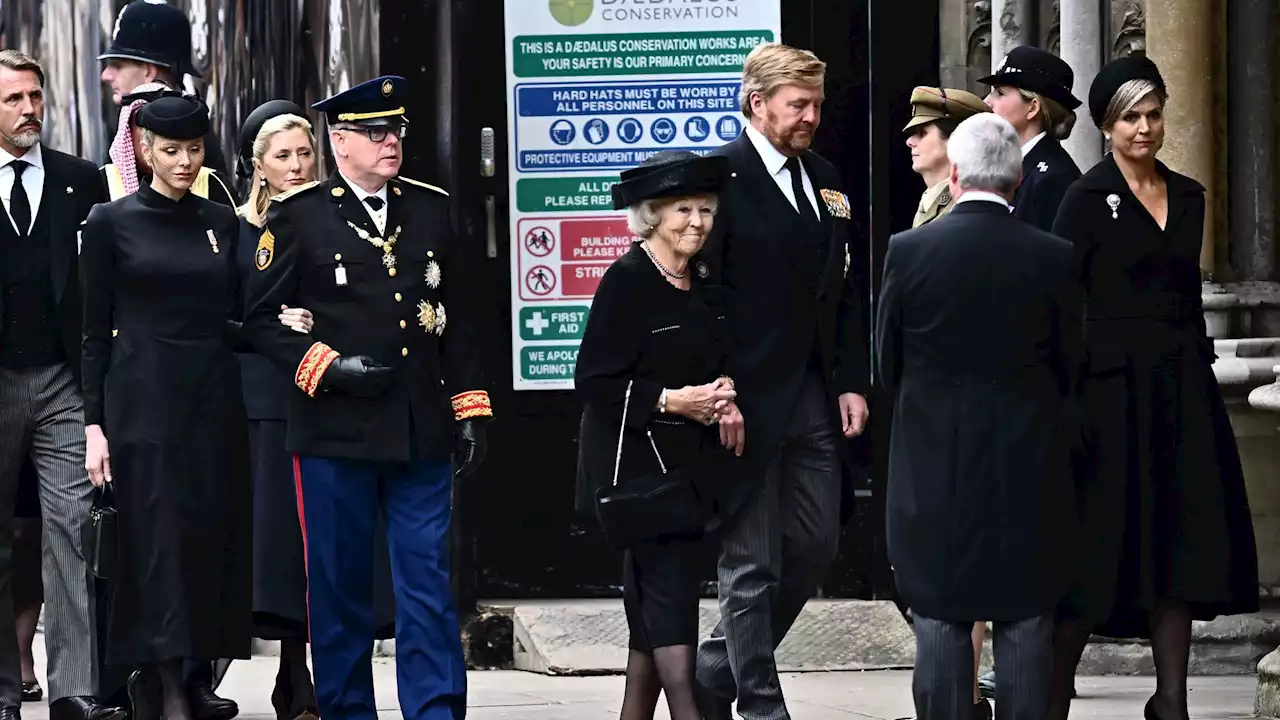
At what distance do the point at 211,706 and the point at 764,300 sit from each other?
2.36 metres

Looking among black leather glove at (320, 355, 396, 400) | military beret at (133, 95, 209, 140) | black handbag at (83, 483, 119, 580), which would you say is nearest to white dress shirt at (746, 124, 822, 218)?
black leather glove at (320, 355, 396, 400)

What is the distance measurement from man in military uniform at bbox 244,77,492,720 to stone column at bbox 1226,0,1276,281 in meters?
3.18

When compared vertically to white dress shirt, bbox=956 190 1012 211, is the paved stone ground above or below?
below

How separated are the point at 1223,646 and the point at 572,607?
2.28 meters

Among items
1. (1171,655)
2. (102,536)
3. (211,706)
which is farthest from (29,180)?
(1171,655)

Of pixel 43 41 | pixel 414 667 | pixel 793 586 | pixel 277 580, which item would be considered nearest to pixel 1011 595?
pixel 793 586

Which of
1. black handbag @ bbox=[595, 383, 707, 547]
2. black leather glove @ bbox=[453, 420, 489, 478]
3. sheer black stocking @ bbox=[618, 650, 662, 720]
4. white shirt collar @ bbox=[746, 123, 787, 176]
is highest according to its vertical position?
white shirt collar @ bbox=[746, 123, 787, 176]

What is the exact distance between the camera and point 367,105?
7.20 metres

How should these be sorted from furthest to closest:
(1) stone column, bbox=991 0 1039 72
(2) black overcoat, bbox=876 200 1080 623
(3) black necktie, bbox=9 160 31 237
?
(1) stone column, bbox=991 0 1039 72
(3) black necktie, bbox=9 160 31 237
(2) black overcoat, bbox=876 200 1080 623

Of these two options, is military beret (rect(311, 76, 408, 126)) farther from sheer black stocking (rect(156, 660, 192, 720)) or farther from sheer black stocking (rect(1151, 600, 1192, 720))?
sheer black stocking (rect(1151, 600, 1192, 720))

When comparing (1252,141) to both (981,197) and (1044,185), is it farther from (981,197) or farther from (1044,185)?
(981,197)

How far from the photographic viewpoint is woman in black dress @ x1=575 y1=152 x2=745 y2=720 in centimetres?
671

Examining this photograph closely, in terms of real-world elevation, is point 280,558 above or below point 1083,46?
below

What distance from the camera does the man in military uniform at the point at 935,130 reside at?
7.76 m
